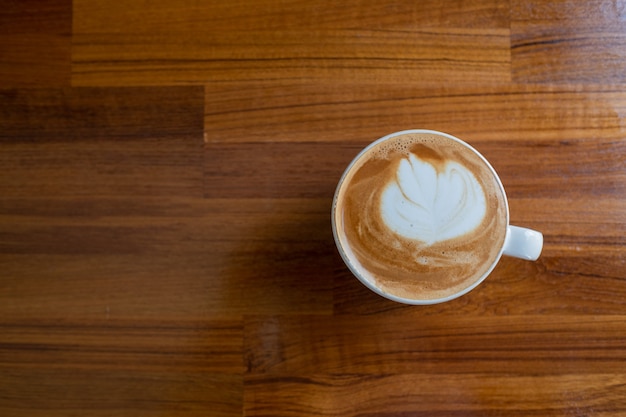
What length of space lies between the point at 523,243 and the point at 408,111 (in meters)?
0.21

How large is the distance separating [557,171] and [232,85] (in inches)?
15.6

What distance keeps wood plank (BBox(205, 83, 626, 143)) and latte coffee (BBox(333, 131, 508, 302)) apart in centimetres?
9

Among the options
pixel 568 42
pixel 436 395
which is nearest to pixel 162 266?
pixel 436 395

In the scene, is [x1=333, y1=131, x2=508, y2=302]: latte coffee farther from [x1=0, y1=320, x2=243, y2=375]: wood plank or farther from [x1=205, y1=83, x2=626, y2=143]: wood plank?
[x1=0, y1=320, x2=243, y2=375]: wood plank

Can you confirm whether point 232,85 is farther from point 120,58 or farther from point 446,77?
point 446,77

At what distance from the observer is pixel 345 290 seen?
2.25ft

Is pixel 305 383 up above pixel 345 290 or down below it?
below

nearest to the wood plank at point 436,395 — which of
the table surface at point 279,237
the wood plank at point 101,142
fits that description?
the table surface at point 279,237

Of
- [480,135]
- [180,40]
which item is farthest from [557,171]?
[180,40]

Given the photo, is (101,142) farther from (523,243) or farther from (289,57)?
→ (523,243)

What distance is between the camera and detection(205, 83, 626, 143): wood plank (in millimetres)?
692

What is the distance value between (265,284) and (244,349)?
80mm

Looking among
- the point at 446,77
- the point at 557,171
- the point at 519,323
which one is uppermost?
the point at 446,77

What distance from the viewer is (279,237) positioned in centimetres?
69
